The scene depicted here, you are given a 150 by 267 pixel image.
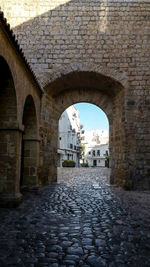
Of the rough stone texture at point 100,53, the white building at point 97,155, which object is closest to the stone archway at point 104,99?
the rough stone texture at point 100,53

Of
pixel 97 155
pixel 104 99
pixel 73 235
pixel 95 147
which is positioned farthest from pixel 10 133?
pixel 95 147

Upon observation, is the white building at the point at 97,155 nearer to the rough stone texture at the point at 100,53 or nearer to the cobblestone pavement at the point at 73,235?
the rough stone texture at the point at 100,53

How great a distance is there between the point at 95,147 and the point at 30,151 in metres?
40.3

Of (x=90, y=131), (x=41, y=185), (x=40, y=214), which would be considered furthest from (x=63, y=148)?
(x=90, y=131)

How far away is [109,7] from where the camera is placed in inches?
275

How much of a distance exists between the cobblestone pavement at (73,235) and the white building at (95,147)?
37.8 m

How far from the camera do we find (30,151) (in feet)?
19.5

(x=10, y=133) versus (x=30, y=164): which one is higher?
(x=10, y=133)

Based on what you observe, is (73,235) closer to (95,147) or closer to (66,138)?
(66,138)

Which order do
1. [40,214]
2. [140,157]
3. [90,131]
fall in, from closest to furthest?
[40,214] → [140,157] → [90,131]

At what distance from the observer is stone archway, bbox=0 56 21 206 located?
407 centimetres

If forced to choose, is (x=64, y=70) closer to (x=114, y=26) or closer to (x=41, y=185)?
(x=114, y=26)

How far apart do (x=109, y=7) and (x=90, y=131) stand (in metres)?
46.6

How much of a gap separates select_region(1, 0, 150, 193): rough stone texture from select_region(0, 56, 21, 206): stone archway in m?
2.41
